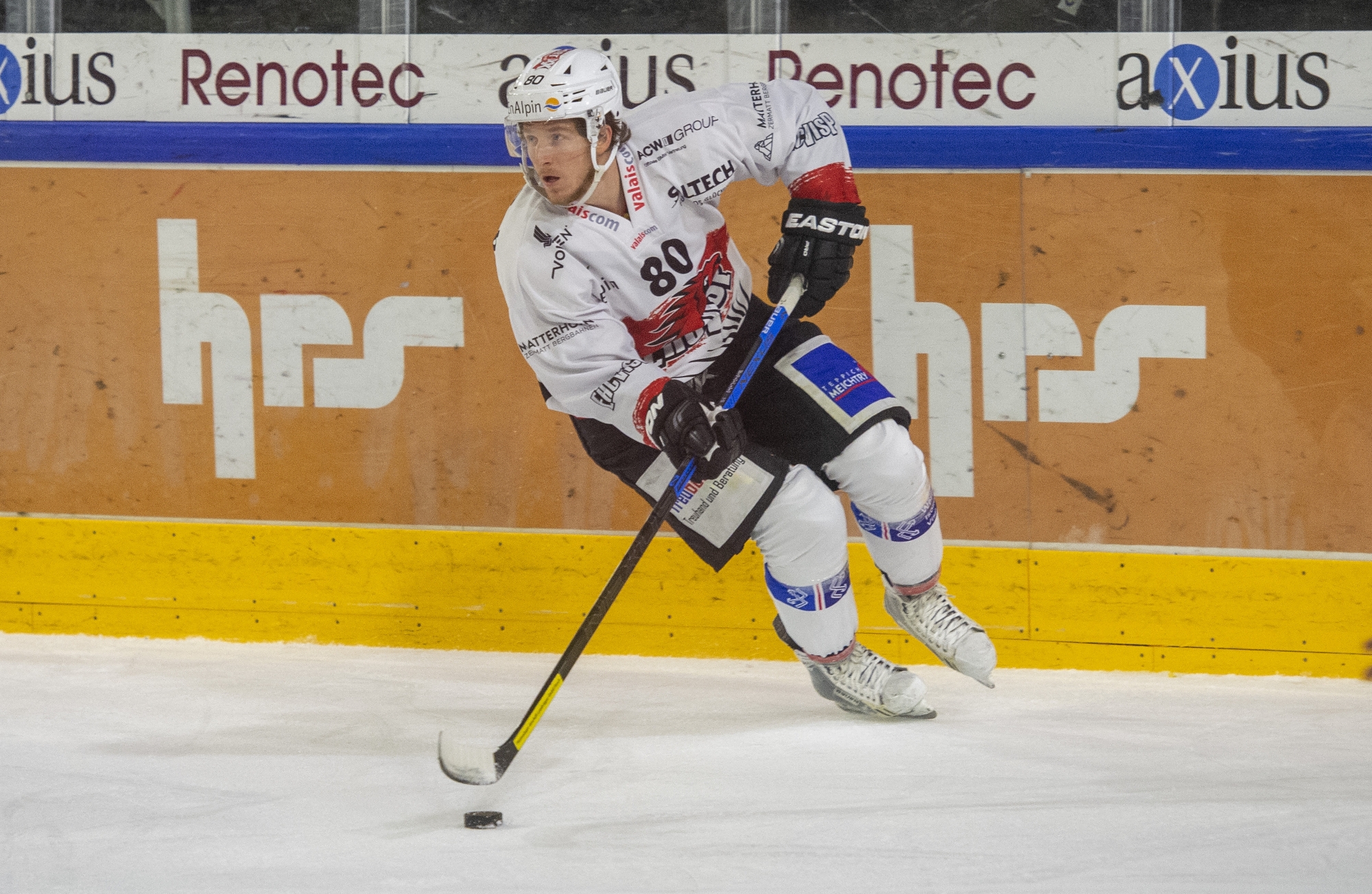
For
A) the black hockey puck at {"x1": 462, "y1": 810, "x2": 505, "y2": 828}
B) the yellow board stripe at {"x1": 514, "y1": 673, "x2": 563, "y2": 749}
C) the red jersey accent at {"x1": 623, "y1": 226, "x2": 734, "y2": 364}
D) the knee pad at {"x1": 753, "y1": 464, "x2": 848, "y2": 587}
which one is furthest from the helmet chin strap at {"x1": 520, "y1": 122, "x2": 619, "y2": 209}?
the black hockey puck at {"x1": 462, "y1": 810, "x2": 505, "y2": 828}

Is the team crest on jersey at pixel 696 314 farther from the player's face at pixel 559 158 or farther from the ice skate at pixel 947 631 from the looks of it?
the ice skate at pixel 947 631

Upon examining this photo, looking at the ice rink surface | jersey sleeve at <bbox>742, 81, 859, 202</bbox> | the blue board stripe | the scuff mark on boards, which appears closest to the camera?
the ice rink surface

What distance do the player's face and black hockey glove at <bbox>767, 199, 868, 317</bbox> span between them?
1.34ft

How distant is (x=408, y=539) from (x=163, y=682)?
2.14 ft

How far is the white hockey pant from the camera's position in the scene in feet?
8.59

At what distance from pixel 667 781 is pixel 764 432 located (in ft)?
2.43

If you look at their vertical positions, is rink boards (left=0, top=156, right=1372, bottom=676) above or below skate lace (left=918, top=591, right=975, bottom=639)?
above

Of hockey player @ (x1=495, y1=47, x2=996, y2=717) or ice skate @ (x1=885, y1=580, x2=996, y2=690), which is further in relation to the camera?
ice skate @ (x1=885, y1=580, x2=996, y2=690)

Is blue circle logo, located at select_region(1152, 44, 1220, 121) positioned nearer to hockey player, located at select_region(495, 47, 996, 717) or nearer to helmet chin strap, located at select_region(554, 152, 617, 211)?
hockey player, located at select_region(495, 47, 996, 717)

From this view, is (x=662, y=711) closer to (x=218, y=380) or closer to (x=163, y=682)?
(x=163, y=682)

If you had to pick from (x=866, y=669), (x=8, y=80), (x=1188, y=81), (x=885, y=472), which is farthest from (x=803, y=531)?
(x=8, y=80)

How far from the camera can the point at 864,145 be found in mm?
3164

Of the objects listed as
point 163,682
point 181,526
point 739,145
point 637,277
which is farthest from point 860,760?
point 181,526

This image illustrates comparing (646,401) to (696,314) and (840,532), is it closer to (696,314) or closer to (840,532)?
(696,314)
